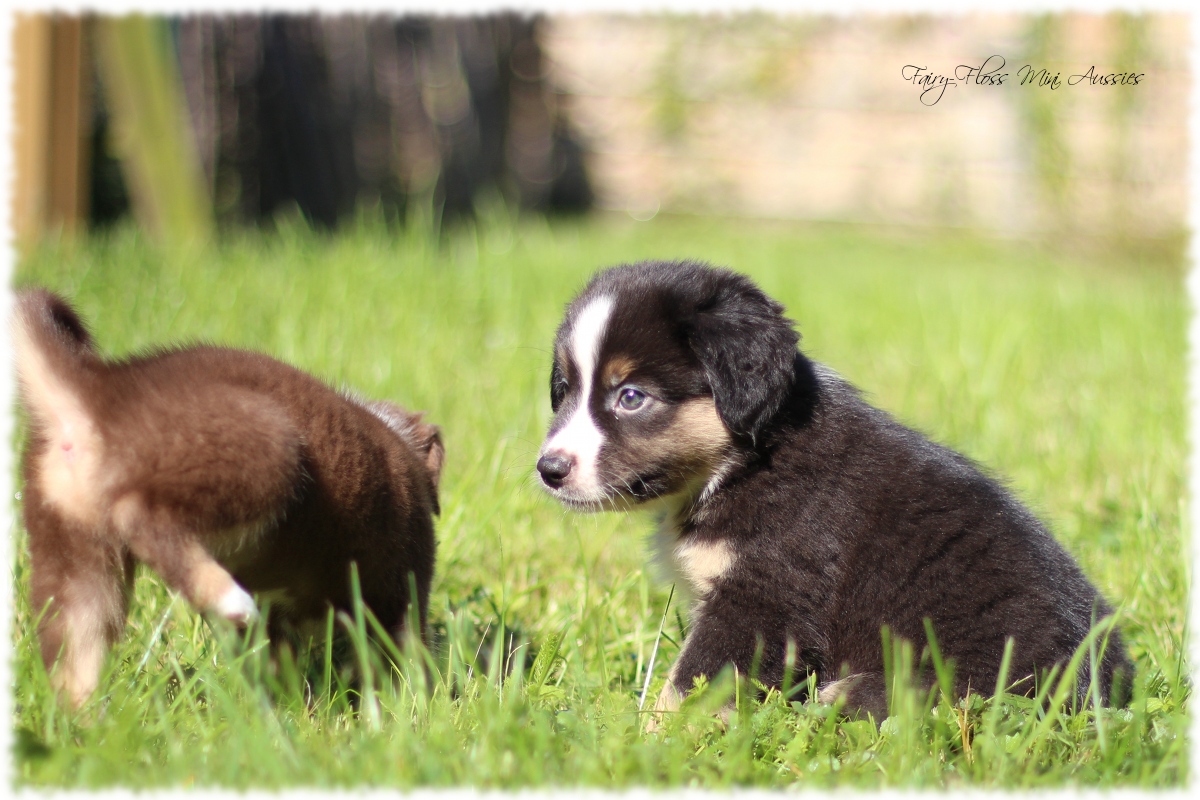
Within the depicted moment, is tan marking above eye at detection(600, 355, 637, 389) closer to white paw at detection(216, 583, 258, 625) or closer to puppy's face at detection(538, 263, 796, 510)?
puppy's face at detection(538, 263, 796, 510)

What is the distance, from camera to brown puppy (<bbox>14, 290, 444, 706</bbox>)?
1945 mm

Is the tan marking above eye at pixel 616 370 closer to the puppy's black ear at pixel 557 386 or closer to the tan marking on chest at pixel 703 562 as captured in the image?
the puppy's black ear at pixel 557 386

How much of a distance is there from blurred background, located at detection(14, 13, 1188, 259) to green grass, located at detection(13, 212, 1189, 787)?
101 cm

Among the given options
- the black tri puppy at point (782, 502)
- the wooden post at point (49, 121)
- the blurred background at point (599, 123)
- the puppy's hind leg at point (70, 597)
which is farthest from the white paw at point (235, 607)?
the blurred background at point (599, 123)

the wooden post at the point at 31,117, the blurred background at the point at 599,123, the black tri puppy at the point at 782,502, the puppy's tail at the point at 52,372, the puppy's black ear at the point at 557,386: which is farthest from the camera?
the blurred background at the point at 599,123

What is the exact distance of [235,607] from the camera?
6.30ft

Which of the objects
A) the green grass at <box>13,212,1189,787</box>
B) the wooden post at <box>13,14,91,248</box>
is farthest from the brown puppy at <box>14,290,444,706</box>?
the wooden post at <box>13,14,91,248</box>

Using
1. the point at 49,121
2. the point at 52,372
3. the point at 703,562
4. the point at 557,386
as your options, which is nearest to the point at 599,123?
the point at 49,121

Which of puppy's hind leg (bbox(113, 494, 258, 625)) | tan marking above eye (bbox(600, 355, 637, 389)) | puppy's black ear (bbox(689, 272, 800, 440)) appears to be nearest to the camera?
puppy's hind leg (bbox(113, 494, 258, 625))

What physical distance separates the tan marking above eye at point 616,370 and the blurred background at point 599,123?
414cm

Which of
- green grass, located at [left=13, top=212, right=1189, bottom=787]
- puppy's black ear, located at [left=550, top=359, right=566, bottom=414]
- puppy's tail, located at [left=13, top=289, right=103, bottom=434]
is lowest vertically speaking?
green grass, located at [left=13, top=212, right=1189, bottom=787]

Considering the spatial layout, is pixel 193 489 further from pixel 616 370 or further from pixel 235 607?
pixel 616 370

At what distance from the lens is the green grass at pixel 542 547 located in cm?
202

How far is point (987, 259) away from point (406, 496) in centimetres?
1112
